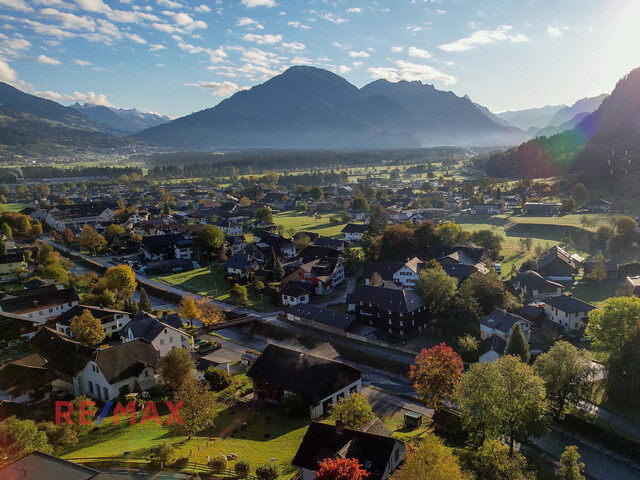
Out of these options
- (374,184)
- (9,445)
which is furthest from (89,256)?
(374,184)

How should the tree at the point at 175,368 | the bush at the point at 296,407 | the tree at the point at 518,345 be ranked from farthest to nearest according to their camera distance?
the tree at the point at 518,345 < the tree at the point at 175,368 < the bush at the point at 296,407

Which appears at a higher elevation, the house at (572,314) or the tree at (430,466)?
the tree at (430,466)

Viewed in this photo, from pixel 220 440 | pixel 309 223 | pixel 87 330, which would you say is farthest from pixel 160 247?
pixel 220 440

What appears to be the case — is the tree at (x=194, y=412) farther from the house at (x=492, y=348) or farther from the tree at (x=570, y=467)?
the house at (x=492, y=348)

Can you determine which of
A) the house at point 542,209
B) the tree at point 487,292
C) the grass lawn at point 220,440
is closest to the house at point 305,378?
the grass lawn at point 220,440

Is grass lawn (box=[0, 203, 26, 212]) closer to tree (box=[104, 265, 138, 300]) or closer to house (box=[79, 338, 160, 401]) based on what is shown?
tree (box=[104, 265, 138, 300])

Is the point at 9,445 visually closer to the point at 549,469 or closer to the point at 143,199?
the point at 549,469

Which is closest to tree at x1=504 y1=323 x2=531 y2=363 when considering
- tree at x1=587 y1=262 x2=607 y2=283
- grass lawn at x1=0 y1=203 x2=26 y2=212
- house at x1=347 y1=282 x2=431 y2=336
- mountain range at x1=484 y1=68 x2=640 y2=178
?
house at x1=347 y1=282 x2=431 y2=336
